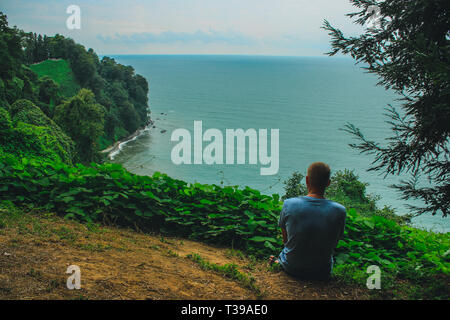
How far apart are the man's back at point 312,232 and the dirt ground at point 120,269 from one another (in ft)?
0.78

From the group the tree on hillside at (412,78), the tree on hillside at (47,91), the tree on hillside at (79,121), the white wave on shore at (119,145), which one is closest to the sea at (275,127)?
the white wave on shore at (119,145)

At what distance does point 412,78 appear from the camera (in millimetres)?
4883

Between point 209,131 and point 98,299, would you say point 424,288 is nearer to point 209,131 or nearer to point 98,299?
point 98,299

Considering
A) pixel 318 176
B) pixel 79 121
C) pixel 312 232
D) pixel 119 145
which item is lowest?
pixel 119 145

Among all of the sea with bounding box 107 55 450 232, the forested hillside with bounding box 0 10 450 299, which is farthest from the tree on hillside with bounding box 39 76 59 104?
the forested hillside with bounding box 0 10 450 299

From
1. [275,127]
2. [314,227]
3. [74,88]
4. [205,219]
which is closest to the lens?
[314,227]

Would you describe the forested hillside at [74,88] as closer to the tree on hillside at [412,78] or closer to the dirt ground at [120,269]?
the dirt ground at [120,269]

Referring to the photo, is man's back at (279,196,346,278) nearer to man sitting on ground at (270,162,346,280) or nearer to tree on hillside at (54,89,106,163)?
man sitting on ground at (270,162,346,280)

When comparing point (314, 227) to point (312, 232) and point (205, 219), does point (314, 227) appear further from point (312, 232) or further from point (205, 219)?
point (205, 219)

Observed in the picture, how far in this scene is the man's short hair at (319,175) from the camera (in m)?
3.72

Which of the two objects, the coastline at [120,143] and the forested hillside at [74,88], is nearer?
the forested hillside at [74,88]

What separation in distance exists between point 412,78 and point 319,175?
2.48 m

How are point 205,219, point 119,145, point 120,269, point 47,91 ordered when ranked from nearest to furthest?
point 120,269 → point 205,219 → point 47,91 → point 119,145

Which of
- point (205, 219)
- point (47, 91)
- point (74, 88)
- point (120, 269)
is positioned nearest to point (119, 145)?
point (47, 91)
